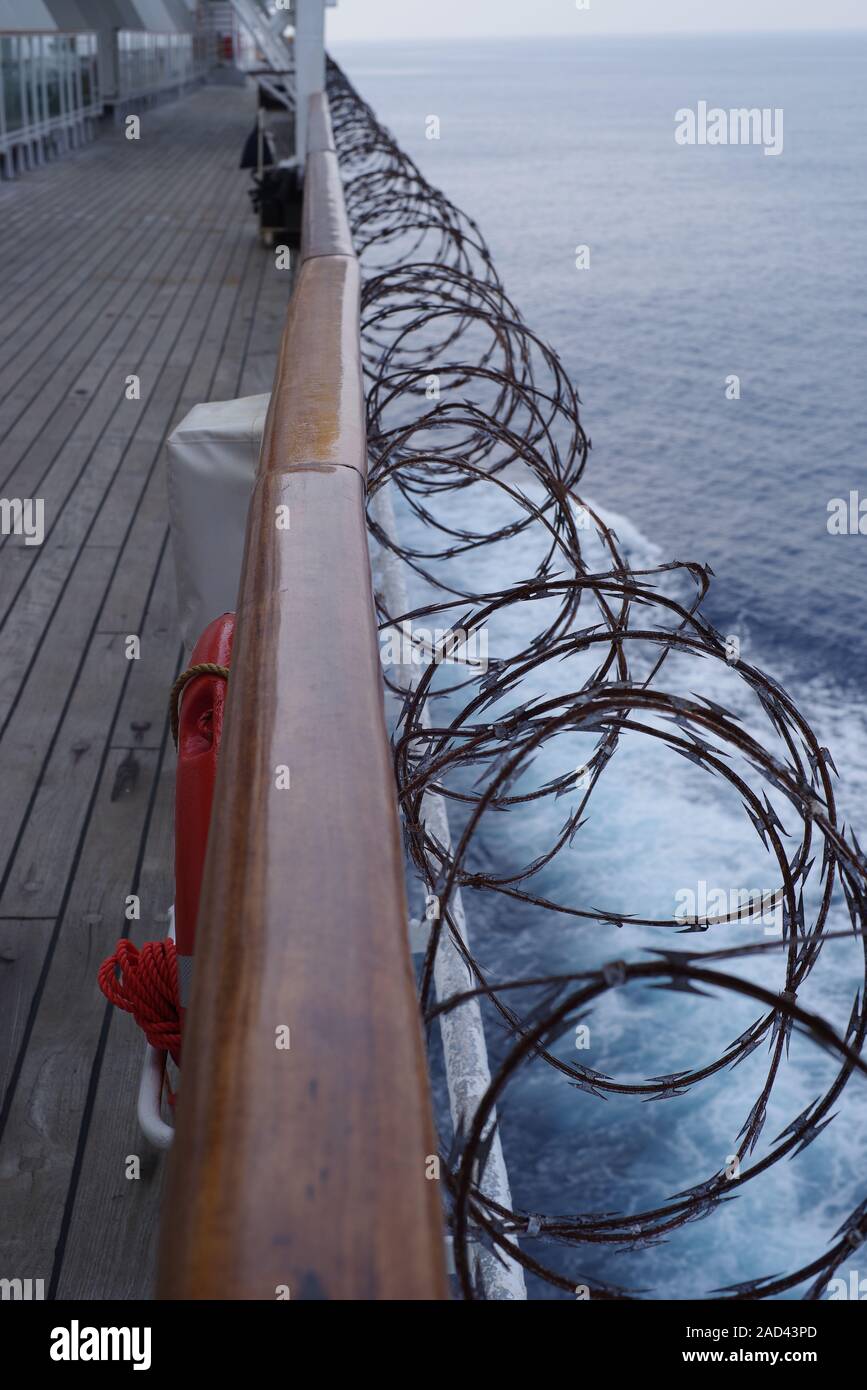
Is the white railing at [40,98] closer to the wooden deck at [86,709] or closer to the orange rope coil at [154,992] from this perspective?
the wooden deck at [86,709]

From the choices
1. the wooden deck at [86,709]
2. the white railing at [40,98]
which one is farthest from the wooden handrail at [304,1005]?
the white railing at [40,98]

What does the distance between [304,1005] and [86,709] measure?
2.02 m

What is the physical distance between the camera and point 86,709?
246 centimetres

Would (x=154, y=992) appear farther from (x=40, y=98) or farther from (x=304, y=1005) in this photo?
(x=40, y=98)

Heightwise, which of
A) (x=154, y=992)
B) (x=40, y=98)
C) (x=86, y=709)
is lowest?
(x=154, y=992)

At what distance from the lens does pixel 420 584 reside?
7.64 metres

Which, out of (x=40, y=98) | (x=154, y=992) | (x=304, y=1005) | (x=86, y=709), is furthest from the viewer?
(x=40, y=98)

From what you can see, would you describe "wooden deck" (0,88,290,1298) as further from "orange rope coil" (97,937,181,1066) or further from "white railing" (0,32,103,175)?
"white railing" (0,32,103,175)

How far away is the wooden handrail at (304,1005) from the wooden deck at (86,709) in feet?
2.86

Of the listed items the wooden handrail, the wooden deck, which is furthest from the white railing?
the wooden handrail

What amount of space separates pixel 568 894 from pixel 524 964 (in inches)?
25.2

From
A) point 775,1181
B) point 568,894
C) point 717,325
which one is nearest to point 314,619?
point 775,1181

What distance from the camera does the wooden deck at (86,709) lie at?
4.86 ft

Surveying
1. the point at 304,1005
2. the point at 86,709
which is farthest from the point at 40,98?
the point at 304,1005
